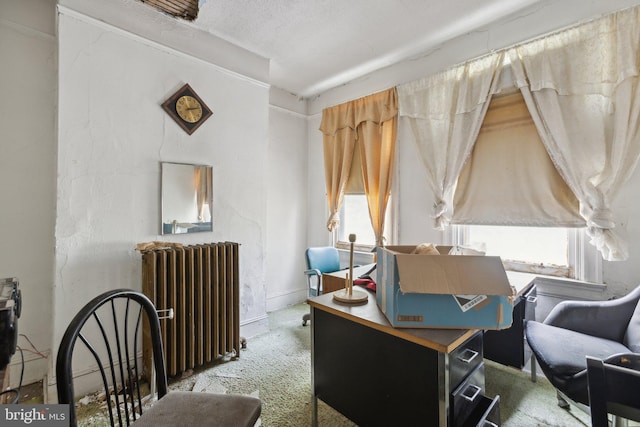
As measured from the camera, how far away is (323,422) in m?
1.79

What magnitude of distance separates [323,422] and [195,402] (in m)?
0.98

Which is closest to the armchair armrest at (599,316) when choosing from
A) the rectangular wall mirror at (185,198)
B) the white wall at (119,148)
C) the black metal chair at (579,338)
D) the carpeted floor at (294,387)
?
the black metal chair at (579,338)

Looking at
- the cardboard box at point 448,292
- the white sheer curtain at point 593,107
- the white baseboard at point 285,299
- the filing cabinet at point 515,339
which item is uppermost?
the white sheer curtain at point 593,107

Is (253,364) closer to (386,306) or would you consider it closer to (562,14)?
(386,306)

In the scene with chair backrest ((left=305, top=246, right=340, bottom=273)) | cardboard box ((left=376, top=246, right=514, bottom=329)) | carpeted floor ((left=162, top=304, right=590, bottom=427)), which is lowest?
carpeted floor ((left=162, top=304, right=590, bottom=427))

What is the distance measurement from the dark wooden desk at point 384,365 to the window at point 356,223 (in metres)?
2.09

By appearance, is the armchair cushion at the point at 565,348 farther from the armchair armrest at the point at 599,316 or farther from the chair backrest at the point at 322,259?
the chair backrest at the point at 322,259

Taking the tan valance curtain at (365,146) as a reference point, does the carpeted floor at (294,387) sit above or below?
below

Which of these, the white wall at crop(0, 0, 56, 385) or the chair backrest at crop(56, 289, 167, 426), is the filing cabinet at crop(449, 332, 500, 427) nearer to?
the chair backrest at crop(56, 289, 167, 426)

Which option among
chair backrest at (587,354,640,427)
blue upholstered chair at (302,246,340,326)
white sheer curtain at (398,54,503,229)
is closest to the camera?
chair backrest at (587,354,640,427)

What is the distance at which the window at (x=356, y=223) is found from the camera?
3.74m

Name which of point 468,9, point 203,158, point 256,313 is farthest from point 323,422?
point 468,9

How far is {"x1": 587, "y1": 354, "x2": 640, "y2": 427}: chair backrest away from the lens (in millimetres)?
1096

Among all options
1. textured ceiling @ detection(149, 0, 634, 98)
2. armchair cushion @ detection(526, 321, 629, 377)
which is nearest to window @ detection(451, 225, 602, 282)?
armchair cushion @ detection(526, 321, 629, 377)
